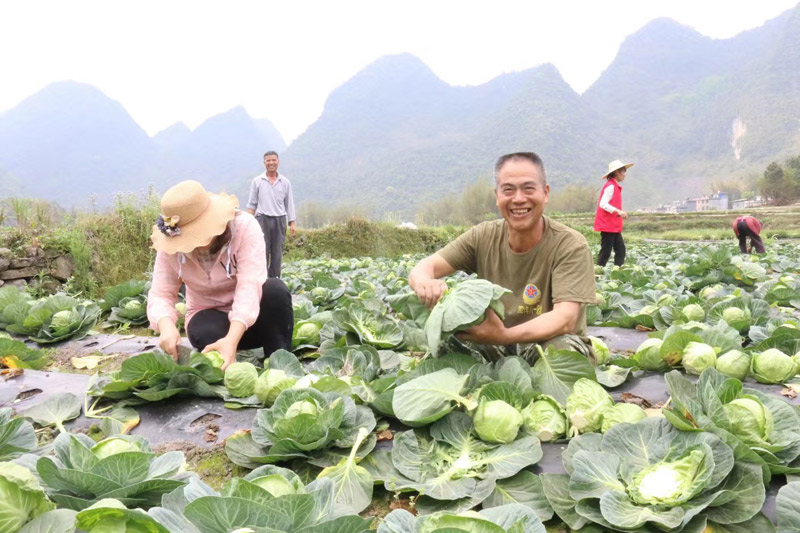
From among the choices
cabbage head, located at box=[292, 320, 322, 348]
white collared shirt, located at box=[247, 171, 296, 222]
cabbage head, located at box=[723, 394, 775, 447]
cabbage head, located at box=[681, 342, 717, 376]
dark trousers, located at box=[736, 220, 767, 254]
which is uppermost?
white collared shirt, located at box=[247, 171, 296, 222]

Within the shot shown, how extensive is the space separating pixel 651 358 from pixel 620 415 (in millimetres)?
1027

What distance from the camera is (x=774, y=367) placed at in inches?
107

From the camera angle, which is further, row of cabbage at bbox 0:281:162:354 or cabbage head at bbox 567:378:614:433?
row of cabbage at bbox 0:281:162:354

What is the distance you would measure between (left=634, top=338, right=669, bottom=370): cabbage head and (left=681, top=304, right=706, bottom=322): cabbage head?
1.33 metres

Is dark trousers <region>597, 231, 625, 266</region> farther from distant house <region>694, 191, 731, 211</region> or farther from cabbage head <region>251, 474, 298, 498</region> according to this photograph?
distant house <region>694, 191, 731, 211</region>

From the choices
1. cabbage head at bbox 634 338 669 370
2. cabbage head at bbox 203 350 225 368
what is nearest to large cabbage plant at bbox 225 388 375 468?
cabbage head at bbox 203 350 225 368

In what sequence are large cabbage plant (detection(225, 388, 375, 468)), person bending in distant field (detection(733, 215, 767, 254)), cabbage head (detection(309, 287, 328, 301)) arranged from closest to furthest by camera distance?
large cabbage plant (detection(225, 388, 375, 468)), cabbage head (detection(309, 287, 328, 301)), person bending in distant field (detection(733, 215, 767, 254))

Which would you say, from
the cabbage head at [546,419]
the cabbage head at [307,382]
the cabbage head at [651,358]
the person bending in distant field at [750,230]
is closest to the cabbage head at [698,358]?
the cabbage head at [651,358]

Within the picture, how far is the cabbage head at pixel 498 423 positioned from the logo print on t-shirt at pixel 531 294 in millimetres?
1011

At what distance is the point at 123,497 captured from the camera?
1663mm

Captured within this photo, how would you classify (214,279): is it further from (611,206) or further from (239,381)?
(611,206)

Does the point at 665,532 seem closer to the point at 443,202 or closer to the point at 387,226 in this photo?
the point at 387,226

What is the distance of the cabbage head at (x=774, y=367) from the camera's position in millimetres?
2705

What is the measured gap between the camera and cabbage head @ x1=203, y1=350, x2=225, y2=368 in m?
3.04
